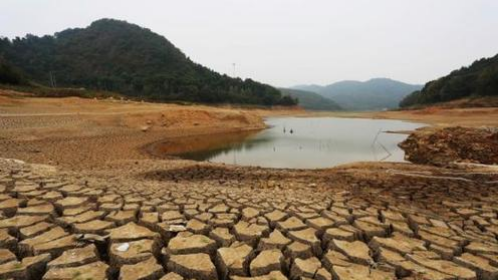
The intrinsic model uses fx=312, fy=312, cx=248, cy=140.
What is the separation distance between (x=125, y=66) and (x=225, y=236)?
6439cm

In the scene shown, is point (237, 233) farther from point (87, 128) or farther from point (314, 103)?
point (314, 103)

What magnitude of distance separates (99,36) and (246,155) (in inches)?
2908

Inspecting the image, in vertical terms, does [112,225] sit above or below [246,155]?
above

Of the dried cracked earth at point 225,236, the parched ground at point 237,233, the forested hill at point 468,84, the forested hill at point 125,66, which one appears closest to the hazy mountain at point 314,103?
the forested hill at point 125,66

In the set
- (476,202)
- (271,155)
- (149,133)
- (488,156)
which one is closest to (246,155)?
(271,155)

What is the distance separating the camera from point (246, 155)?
14617mm

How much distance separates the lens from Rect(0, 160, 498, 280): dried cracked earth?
7.63 feet

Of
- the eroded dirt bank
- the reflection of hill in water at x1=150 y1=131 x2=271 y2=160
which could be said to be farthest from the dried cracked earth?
the reflection of hill in water at x1=150 y1=131 x2=271 y2=160

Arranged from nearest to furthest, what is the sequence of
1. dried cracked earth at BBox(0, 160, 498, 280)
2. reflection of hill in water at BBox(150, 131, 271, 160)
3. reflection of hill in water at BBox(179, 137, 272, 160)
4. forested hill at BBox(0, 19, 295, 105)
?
dried cracked earth at BBox(0, 160, 498, 280), reflection of hill in water at BBox(179, 137, 272, 160), reflection of hill in water at BBox(150, 131, 271, 160), forested hill at BBox(0, 19, 295, 105)

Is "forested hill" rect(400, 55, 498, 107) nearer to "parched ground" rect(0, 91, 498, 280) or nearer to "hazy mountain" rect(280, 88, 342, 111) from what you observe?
"parched ground" rect(0, 91, 498, 280)

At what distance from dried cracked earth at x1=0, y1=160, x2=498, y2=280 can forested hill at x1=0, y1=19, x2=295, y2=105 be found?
4133cm

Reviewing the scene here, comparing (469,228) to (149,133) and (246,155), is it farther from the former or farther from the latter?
(149,133)

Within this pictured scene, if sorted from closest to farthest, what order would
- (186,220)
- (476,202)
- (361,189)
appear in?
(186,220) → (476,202) → (361,189)

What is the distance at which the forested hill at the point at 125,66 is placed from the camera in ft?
162
